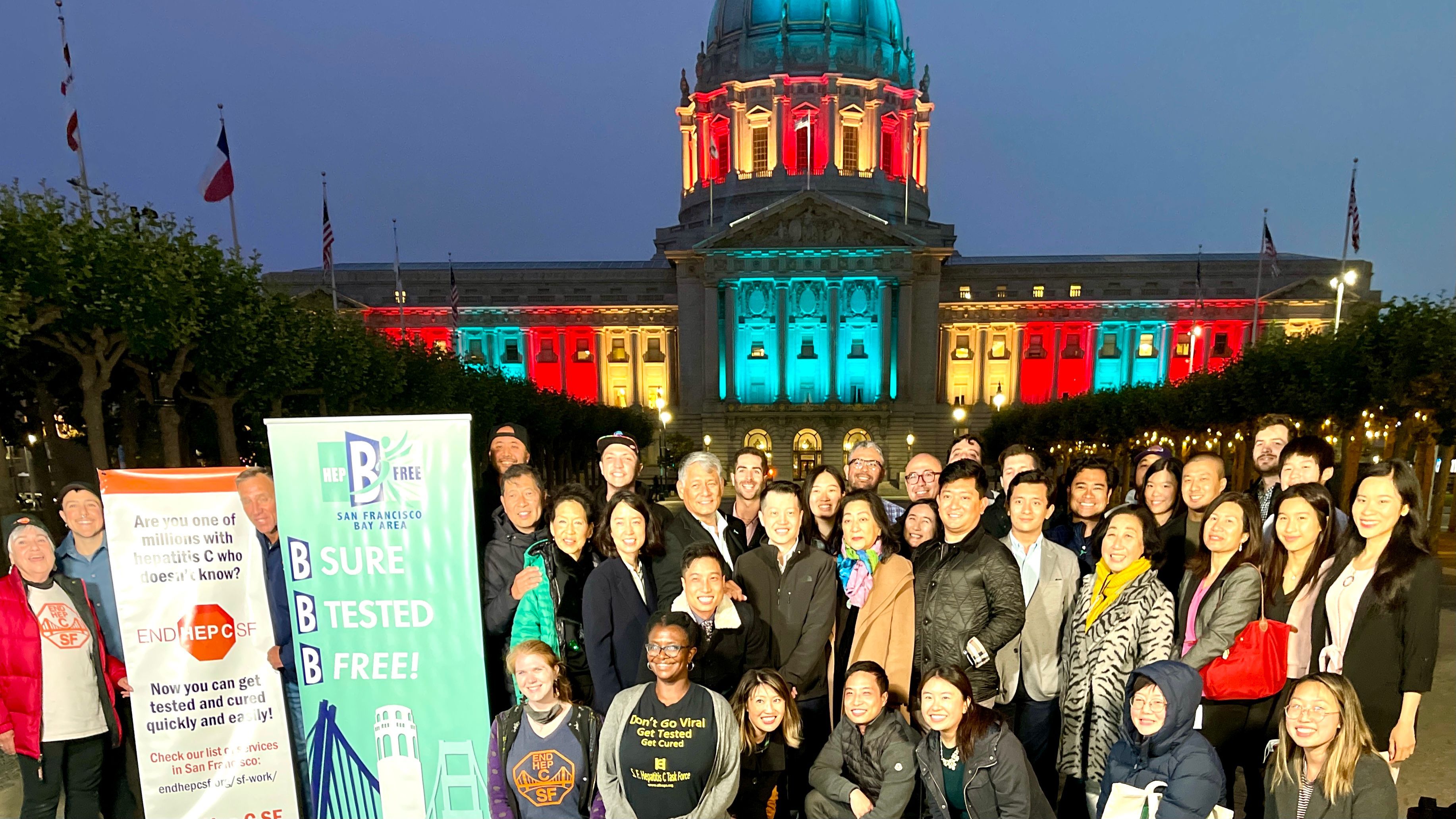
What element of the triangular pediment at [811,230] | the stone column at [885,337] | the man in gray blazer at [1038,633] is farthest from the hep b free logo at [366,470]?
the stone column at [885,337]

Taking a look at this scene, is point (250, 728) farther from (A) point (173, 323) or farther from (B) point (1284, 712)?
(A) point (173, 323)

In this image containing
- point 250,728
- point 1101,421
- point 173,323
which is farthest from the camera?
point 1101,421

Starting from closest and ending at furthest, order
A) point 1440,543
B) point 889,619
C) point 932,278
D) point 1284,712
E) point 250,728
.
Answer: point 1284,712 → point 889,619 → point 250,728 → point 1440,543 → point 932,278

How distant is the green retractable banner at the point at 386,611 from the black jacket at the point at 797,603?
1850mm

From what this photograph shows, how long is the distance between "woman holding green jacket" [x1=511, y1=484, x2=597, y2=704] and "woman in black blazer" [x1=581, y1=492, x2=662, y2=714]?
101mm

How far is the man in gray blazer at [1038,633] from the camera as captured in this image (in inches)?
203

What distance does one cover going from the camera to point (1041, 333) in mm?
57094

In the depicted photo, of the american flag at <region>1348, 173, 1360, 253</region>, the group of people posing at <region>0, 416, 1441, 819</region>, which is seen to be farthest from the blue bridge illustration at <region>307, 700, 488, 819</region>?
the american flag at <region>1348, 173, 1360, 253</region>

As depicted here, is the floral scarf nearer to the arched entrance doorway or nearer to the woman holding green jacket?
the woman holding green jacket

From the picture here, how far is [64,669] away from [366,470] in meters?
2.67

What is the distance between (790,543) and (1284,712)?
2.80 m

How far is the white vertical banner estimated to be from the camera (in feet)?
16.5

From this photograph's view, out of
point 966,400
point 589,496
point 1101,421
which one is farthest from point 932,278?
point 589,496

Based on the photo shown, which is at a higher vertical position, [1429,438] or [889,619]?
[889,619]
